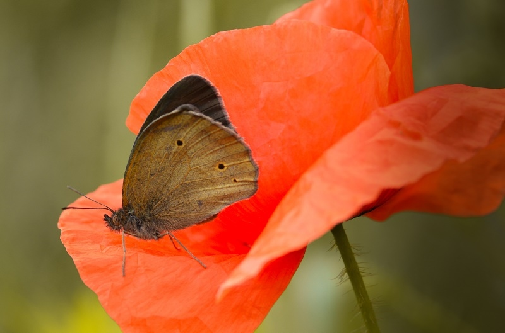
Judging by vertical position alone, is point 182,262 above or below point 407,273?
above

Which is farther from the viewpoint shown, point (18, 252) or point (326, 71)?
point (18, 252)

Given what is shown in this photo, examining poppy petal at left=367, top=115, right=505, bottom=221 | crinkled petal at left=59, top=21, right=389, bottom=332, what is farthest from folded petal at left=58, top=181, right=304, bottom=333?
poppy petal at left=367, top=115, right=505, bottom=221

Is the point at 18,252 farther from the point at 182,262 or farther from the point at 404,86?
the point at 404,86

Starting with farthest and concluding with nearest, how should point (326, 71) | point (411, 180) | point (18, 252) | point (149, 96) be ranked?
point (18, 252)
point (149, 96)
point (326, 71)
point (411, 180)

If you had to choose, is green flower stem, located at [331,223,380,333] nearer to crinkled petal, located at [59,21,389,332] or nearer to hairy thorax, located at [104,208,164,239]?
crinkled petal, located at [59,21,389,332]

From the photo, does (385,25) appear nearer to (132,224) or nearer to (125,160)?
(132,224)

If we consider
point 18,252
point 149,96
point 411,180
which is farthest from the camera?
point 18,252

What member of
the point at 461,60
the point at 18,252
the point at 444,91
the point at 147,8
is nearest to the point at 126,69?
the point at 147,8

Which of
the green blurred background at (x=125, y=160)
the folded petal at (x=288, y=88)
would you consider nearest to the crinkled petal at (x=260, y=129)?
the folded petal at (x=288, y=88)

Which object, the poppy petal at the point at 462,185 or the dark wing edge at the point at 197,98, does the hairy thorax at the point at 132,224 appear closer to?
the dark wing edge at the point at 197,98
